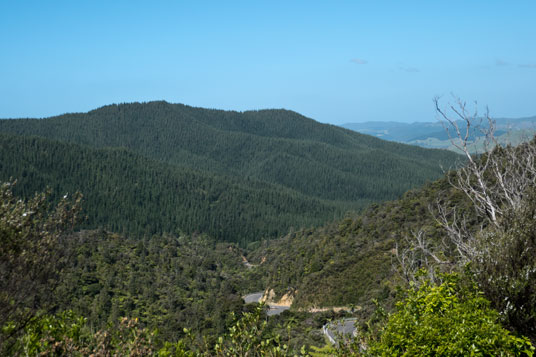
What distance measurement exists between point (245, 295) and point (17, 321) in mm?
73251

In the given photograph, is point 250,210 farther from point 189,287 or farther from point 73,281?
point 73,281

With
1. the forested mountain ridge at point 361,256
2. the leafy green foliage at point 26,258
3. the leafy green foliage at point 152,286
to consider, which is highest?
the leafy green foliage at point 26,258

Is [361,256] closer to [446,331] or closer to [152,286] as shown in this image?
[152,286]

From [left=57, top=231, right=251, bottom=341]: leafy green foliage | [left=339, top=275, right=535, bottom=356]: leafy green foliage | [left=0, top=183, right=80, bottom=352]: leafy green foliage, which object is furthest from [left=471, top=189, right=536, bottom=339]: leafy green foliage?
[left=57, top=231, right=251, bottom=341]: leafy green foliage

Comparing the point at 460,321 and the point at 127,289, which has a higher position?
the point at 460,321

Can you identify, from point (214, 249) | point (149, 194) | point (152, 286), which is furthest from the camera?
point (149, 194)

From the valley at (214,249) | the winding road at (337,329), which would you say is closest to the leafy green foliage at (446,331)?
the winding road at (337,329)

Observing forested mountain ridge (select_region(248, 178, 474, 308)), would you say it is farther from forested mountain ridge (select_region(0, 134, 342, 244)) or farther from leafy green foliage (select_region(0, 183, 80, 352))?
forested mountain ridge (select_region(0, 134, 342, 244))

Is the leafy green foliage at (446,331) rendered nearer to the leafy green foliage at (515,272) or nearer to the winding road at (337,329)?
the leafy green foliage at (515,272)

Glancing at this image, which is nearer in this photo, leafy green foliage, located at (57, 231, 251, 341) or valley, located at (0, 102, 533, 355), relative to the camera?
valley, located at (0, 102, 533, 355)

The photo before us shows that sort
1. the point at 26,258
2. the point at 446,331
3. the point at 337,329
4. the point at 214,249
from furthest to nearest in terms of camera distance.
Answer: the point at 214,249 < the point at 337,329 < the point at 446,331 < the point at 26,258

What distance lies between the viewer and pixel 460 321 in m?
8.27

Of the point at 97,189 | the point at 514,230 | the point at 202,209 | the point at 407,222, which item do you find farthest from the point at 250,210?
the point at 514,230

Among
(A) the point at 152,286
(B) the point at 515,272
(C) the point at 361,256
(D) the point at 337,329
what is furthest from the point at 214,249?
(B) the point at 515,272
